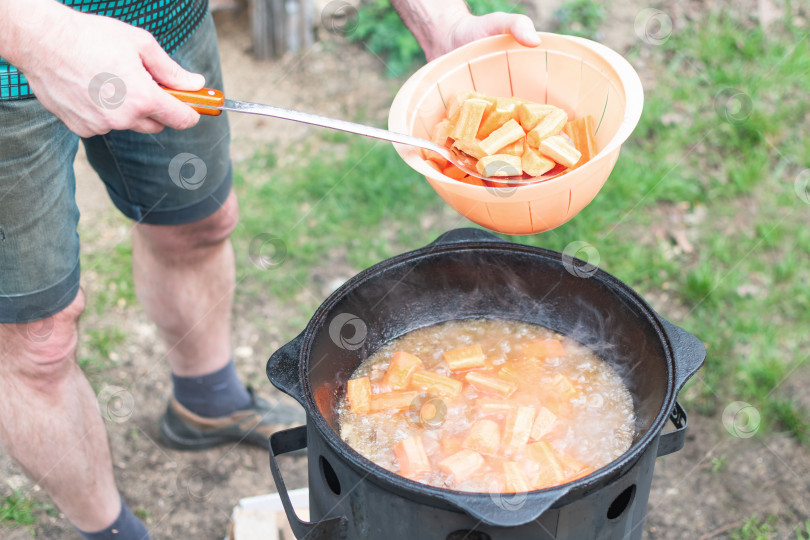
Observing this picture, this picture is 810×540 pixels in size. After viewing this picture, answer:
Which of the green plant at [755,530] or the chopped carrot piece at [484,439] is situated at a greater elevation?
the chopped carrot piece at [484,439]

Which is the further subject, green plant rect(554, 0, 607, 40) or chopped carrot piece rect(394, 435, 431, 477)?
green plant rect(554, 0, 607, 40)

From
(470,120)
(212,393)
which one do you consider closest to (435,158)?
(470,120)

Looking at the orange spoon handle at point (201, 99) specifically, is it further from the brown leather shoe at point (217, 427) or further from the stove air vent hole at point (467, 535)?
the brown leather shoe at point (217, 427)

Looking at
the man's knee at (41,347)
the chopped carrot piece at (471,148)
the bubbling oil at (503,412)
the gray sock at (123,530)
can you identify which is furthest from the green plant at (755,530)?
the man's knee at (41,347)

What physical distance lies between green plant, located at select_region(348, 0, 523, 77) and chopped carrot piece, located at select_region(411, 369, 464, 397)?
293cm

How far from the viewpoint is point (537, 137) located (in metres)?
1.86

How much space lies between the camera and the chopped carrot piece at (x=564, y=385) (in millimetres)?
1925

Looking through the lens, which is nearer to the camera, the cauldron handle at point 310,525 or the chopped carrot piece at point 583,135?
the cauldron handle at point 310,525

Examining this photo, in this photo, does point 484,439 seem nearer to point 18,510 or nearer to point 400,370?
point 400,370

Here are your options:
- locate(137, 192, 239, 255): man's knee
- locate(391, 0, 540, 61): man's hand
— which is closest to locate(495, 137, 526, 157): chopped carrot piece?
locate(391, 0, 540, 61): man's hand

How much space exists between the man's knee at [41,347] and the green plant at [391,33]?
2.82 m

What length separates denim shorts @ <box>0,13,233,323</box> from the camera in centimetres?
187

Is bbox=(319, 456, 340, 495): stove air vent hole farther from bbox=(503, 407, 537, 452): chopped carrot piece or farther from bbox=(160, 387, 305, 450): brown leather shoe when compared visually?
bbox=(160, 387, 305, 450): brown leather shoe

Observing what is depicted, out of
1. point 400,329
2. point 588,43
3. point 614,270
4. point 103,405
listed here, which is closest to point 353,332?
point 400,329
